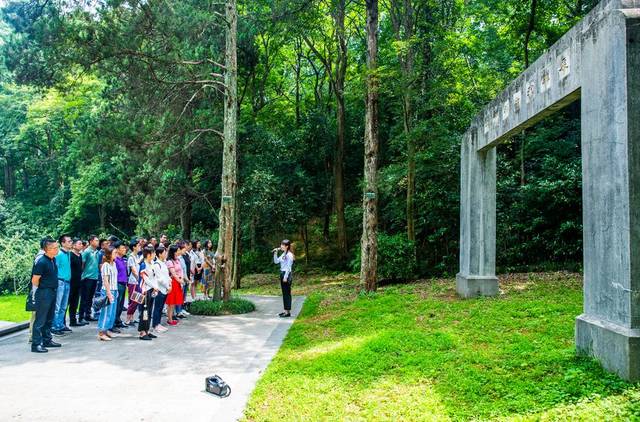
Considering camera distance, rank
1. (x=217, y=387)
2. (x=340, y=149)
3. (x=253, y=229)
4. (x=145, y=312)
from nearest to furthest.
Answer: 1. (x=217, y=387)
2. (x=145, y=312)
3. (x=253, y=229)
4. (x=340, y=149)

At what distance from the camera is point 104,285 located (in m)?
8.18

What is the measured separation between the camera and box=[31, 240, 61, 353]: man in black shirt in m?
7.32

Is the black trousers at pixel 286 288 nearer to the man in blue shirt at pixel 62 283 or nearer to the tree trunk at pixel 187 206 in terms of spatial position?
the man in blue shirt at pixel 62 283

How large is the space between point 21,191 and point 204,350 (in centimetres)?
3029

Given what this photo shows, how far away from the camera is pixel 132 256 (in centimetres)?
882

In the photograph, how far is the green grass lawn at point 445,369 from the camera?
4598 millimetres

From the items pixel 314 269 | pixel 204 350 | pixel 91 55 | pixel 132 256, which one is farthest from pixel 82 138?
pixel 314 269

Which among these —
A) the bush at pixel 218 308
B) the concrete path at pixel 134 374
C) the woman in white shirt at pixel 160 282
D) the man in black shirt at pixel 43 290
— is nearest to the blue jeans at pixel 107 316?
the concrete path at pixel 134 374

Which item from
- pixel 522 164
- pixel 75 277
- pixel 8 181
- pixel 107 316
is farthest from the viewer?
pixel 8 181

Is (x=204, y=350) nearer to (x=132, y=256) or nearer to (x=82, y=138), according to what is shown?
(x=132, y=256)

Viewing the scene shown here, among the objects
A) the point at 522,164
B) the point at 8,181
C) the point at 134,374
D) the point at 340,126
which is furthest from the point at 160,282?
the point at 8,181

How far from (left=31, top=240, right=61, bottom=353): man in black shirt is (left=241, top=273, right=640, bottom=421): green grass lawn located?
357 centimetres

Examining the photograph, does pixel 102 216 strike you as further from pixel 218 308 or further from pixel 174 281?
pixel 174 281

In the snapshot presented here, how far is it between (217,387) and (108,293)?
3.65 m
